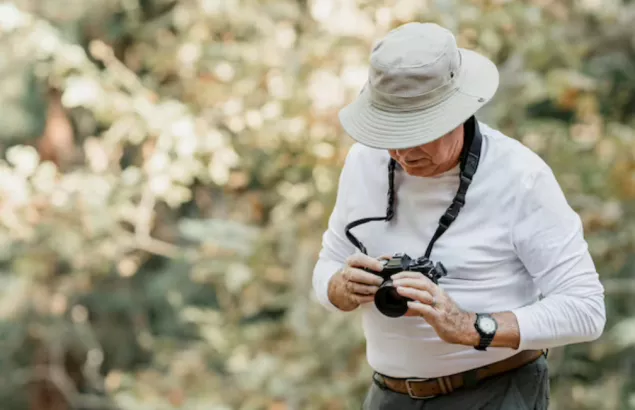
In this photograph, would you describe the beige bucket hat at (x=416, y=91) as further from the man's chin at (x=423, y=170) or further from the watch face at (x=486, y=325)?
the watch face at (x=486, y=325)

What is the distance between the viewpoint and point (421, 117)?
1634mm

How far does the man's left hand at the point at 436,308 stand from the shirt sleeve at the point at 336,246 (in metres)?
0.26

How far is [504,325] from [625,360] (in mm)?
3541

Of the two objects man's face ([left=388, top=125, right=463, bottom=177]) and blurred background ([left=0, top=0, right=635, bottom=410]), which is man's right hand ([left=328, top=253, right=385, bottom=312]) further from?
blurred background ([left=0, top=0, right=635, bottom=410])

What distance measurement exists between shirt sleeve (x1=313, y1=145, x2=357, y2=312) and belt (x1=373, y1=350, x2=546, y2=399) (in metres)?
0.21

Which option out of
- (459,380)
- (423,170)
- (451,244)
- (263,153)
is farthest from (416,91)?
(263,153)

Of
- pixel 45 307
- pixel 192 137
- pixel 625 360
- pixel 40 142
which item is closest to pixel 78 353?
pixel 45 307

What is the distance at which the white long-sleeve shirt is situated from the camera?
5.38ft

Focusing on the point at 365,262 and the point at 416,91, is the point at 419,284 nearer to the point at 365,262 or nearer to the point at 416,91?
the point at 365,262

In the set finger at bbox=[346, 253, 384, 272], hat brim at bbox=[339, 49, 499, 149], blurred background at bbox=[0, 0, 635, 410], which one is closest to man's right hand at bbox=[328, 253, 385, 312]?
finger at bbox=[346, 253, 384, 272]

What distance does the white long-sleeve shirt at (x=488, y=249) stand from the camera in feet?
5.38

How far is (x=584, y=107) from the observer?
4.13 meters

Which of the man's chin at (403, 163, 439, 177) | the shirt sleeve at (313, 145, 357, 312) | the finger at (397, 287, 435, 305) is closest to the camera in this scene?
the finger at (397, 287, 435, 305)

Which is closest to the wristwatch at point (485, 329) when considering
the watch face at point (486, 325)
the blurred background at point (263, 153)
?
the watch face at point (486, 325)
